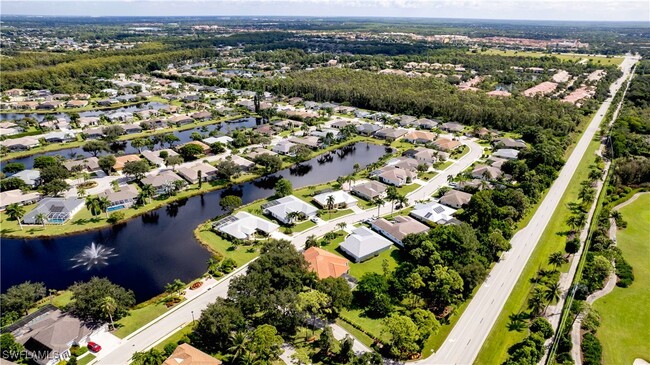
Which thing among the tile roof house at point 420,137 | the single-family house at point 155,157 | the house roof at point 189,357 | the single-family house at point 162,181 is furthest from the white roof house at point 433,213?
the single-family house at point 155,157

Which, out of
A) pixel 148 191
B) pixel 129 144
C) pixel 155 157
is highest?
pixel 155 157

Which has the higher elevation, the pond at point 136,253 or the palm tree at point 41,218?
the palm tree at point 41,218

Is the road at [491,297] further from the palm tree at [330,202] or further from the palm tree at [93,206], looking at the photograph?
the palm tree at [93,206]

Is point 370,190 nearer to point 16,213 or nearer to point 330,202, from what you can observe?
point 330,202

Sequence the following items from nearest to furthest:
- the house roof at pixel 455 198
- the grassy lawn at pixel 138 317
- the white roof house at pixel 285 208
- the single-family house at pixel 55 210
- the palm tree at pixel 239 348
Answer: the palm tree at pixel 239 348 → the grassy lawn at pixel 138 317 → the single-family house at pixel 55 210 → the white roof house at pixel 285 208 → the house roof at pixel 455 198

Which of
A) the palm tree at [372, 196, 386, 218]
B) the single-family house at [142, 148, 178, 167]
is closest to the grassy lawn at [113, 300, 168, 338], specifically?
the palm tree at [372, 196, 386, 218]

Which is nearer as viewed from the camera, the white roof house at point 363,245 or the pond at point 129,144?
the white roof house at point 363,245

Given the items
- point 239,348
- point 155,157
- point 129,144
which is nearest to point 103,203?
point 155,157
